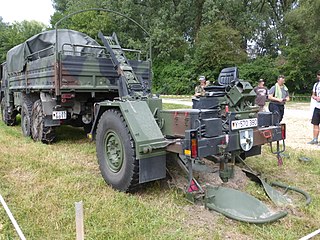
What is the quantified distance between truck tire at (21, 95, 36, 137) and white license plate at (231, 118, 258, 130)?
5.28m

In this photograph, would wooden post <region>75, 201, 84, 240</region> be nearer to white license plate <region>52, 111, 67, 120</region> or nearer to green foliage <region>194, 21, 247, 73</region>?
white license plate <region>52, 111, 67, 120</region>

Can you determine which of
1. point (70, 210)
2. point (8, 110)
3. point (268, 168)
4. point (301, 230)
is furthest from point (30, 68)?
point (301, 230)

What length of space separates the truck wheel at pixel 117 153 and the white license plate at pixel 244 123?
3.75ft

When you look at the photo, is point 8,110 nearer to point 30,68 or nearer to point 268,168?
point 30,68

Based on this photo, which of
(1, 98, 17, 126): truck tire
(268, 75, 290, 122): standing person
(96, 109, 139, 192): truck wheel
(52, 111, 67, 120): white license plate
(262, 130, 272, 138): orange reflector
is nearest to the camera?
(96, 109, 139, 192): truck wheel

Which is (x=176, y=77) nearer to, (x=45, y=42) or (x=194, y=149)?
(x=45, y=42)

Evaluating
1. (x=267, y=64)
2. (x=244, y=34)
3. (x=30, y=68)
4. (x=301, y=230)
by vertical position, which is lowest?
(x=301, y=230)

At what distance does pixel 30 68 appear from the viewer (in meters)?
7.38

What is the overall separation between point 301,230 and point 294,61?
2304 cm

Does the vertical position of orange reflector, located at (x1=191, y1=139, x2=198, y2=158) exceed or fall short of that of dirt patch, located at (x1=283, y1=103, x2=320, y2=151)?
it exceeds it

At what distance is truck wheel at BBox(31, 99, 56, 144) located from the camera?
6.66 m

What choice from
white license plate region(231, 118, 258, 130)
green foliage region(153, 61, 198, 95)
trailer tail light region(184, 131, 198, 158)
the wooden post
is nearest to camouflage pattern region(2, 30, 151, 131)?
white license plate region(231, 118, 258, 130)

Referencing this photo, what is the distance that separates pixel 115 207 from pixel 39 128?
160 inches

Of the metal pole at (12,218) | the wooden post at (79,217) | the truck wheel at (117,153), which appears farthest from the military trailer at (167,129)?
the wooden post at (79,217)
